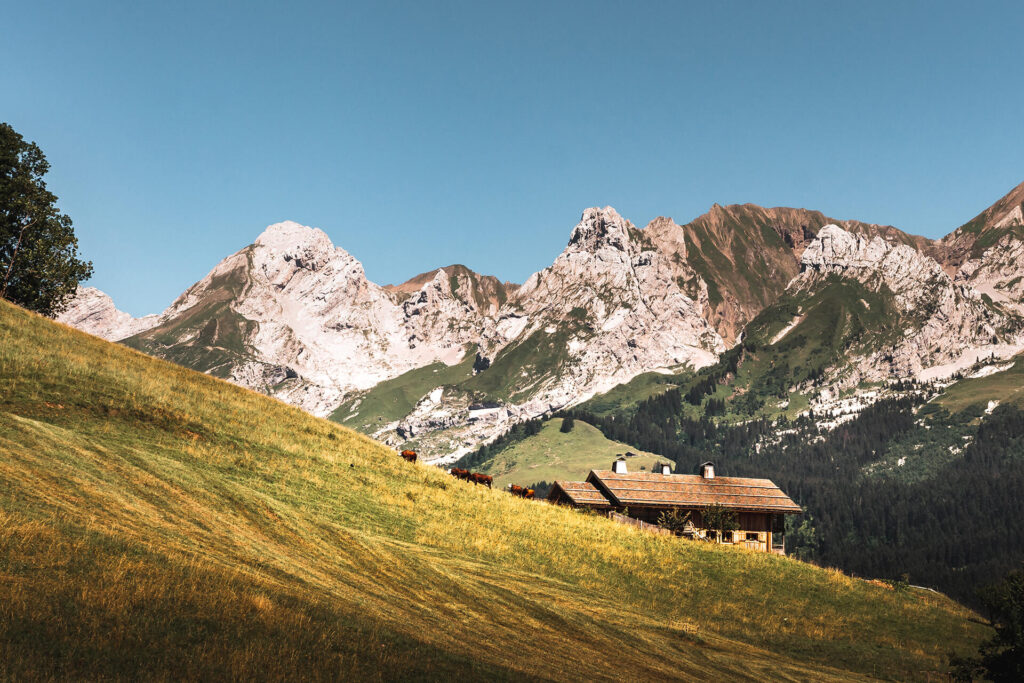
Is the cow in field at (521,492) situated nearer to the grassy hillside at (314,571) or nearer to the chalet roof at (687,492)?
the grassy hillside at (314,571)

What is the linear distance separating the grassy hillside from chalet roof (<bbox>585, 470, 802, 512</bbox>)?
1911 cm

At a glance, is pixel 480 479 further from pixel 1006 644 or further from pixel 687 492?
pixel 1006 644

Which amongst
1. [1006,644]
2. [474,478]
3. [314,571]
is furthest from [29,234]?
[1006,644]

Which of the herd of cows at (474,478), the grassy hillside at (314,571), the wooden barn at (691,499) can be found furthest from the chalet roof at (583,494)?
the grassy hillside at (314,571)

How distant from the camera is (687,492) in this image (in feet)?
293

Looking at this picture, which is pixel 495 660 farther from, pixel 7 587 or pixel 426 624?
pixel 7 587

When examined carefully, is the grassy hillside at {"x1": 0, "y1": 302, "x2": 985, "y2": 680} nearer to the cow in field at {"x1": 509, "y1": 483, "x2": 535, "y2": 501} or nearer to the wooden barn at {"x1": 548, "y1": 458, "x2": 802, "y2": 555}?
the cow in field at {"x1": 509, "y1": 483, "x2": 535, "y2": 501}

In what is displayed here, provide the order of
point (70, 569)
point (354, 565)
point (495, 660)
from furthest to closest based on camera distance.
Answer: point (354, 565) → point (495, 660) → point (70, 569)

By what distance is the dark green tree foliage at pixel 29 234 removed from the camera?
81812 millimetres

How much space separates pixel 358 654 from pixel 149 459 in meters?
23.6

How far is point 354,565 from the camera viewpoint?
3484 cm

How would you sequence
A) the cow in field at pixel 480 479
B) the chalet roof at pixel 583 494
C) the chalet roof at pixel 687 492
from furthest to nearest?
the chalet roof at pixel 687 492 → the chalet roof at pixel 583 494 → the cow in field at pixel 480 479

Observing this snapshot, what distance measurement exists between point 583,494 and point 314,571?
197 feet

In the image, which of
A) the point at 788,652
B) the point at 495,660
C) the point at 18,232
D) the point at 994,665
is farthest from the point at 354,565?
the point at 18,232
